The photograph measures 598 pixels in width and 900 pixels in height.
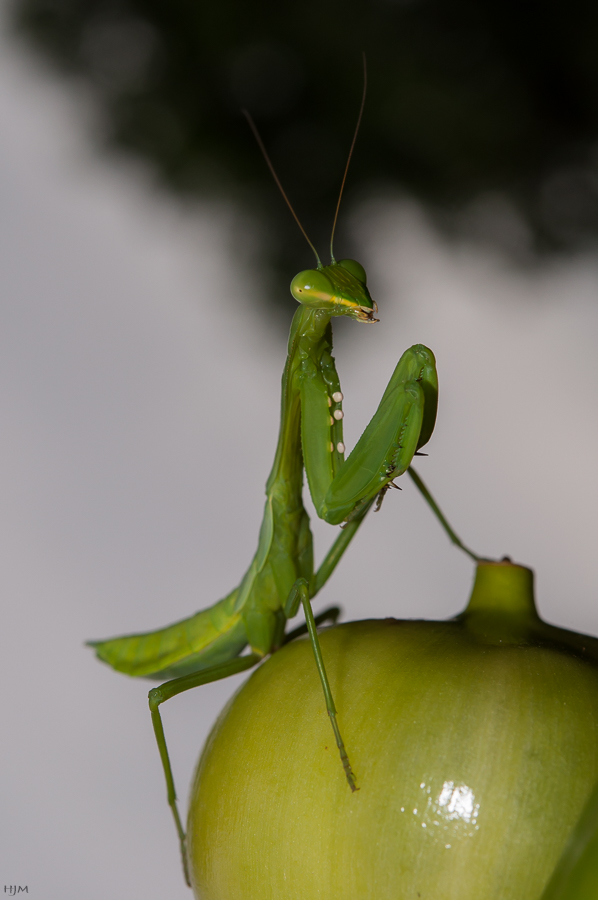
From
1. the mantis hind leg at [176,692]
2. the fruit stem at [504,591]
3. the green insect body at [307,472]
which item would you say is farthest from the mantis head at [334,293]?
the mantis hind leg at [176,692]

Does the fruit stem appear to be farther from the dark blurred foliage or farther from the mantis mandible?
the dark blurred foliage

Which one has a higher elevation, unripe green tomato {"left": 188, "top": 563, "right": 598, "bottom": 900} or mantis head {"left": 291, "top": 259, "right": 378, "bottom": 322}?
mantis head {"left": 291, "top": 259, "right": 378, "bottom": 322}

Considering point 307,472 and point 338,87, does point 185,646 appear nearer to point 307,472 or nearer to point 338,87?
point 307,472

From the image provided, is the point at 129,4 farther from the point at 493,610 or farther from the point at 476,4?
the point at 493,610

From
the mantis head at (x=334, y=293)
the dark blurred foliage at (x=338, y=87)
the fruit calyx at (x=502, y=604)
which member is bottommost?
the fruit calyx at (x=502, y=604)

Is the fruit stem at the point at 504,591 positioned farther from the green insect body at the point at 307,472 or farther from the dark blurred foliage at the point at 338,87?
the dark blurred foliage at the point at 338,87

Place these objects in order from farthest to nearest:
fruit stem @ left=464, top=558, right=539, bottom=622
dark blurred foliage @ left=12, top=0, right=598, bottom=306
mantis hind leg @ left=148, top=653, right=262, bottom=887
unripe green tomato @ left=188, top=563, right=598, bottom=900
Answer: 1. dark blurred foliage @ left=12, top=0, right=598, bottom=306
2. mantis hind leg @ left=148, top=653, right=262, bottom=887
3. fruit stem @ left=464, top=558, right=539, bottom=622
4. unripe green tomato @ left=188, top=563, right=598, bottom=900

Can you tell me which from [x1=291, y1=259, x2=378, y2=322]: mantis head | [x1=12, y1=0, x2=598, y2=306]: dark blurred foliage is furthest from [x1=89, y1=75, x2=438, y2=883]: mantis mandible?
[x1=12, y1=0, x2=598, y2=306]: dark blurred foliage
